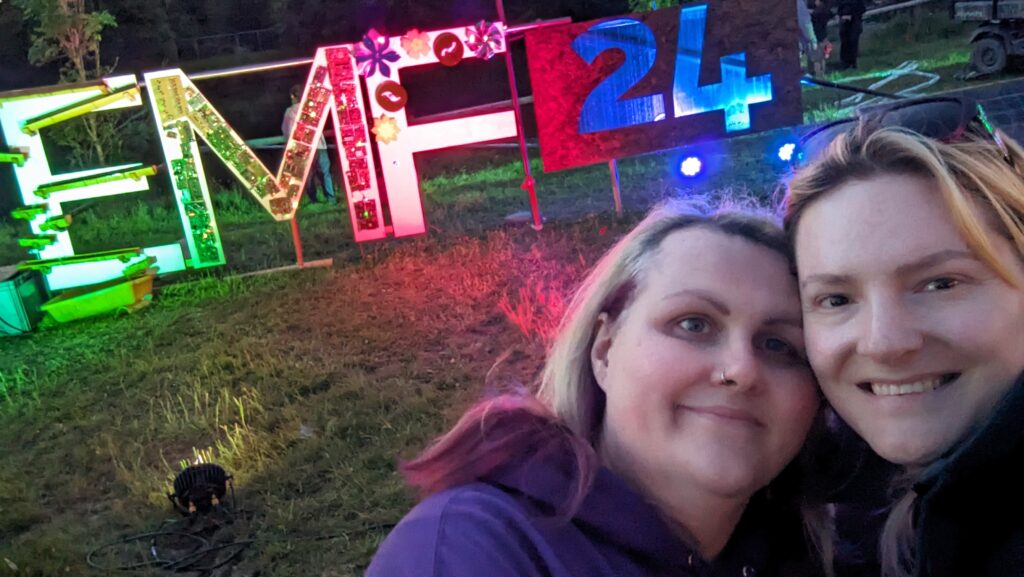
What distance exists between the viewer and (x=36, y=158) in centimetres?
625

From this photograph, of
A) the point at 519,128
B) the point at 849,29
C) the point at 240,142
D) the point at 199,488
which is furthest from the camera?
the point at 849,29

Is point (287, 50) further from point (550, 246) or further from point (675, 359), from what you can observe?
point (675, 359)

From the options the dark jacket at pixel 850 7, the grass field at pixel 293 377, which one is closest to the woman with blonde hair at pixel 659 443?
the grass field at pixel 293 377

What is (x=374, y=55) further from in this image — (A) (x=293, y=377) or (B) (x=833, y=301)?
(B) (x=833, y=301)

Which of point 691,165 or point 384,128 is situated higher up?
point 384,128

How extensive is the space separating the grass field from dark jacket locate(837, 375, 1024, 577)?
0.95 m

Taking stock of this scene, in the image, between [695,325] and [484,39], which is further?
[484,39]

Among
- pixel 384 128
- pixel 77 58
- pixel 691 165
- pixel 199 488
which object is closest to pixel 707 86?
pixel 691 165

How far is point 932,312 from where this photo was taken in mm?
1265

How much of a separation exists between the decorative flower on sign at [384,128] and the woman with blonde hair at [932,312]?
5158mm

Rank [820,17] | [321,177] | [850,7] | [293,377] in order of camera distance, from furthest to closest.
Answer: [321,177], [850,7], [820,17], [293,377]

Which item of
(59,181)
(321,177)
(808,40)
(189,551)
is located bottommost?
(189,551)

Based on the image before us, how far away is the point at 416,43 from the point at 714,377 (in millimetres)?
5278

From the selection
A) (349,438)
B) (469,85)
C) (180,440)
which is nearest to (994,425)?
(349,438)
